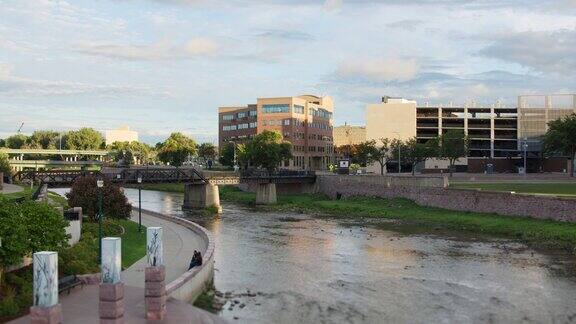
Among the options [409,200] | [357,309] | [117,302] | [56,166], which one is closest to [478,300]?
[357,309]

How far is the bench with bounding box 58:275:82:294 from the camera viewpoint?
82.5ft

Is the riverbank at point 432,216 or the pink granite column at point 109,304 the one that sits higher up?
the pink granite column at point 109,304

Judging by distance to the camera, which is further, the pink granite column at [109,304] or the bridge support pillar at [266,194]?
the bridge support pillar at [266,194]

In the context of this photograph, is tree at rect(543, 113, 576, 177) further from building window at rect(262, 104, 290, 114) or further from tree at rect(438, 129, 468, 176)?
building window at rect(262, 104, 290, 114)

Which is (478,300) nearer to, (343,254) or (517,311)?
(517,311)

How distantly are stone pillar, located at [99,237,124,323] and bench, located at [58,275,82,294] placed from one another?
5.68m

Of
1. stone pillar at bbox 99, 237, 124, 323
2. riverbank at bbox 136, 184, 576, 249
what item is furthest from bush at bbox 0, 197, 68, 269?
riverbank at bbox 136, 184, 576, 249

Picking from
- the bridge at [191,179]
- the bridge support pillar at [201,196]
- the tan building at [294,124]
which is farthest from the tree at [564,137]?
the tan building at [294,124]

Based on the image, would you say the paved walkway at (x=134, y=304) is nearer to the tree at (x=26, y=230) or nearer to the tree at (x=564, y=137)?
the tree at (x=26, y=230)

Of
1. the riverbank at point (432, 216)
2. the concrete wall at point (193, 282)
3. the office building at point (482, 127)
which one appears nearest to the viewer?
the concrete wall at point (193, 282)

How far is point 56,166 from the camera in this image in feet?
601

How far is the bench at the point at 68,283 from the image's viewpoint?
25161 millimetres

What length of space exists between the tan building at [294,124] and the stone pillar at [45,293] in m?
147

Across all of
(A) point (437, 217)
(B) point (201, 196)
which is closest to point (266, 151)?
(B) point (201, 196)
